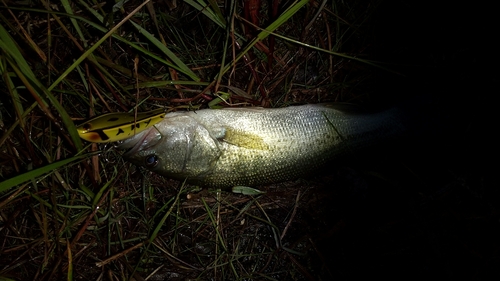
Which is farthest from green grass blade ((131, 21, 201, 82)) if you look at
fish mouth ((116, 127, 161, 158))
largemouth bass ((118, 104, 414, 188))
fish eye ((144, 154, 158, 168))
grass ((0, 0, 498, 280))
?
fish eye ((144, 154, 158, 168))

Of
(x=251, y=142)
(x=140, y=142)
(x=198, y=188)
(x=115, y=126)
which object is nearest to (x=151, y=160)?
(x=140, y=142)

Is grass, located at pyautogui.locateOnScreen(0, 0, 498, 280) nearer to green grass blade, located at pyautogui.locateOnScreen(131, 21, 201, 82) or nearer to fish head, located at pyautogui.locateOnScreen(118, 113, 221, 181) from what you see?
green grass blade, located at pyautogui.locateOnScreen(131, 21, 201, 82)

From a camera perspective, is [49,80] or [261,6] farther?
[261,6]

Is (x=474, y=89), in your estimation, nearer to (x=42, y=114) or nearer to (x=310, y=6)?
(x=310, y=6)

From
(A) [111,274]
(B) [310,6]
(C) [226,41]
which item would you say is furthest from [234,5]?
(A) [111,274]

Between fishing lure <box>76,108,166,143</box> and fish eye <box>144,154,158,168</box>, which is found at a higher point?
fishing lure <box>76,108,166,143</box>

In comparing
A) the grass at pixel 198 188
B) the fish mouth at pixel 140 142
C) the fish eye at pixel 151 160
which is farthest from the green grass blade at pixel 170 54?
the fish eye at pixel 151 160

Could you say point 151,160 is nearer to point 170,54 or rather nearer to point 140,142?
point 140,142
